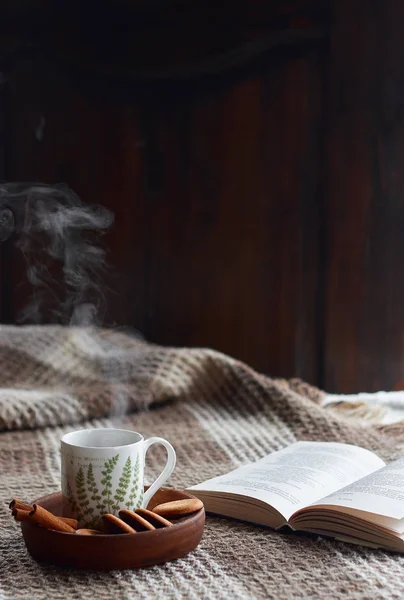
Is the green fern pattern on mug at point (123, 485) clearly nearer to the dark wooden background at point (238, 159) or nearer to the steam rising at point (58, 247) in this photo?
the steam rising at point (58, 247)

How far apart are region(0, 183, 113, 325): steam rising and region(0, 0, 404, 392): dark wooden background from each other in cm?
5

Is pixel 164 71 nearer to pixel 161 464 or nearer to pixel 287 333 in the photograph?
pixel 287 333

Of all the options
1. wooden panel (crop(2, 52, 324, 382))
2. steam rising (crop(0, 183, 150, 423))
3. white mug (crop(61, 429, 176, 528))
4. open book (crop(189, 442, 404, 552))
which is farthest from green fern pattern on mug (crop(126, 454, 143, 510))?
wooden panel (crop(2, 52, 324, 382))

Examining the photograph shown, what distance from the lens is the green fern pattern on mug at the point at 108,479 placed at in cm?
68

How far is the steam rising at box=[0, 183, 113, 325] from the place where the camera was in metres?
2.08

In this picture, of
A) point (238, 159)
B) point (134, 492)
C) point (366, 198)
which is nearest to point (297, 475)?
point (134, 492)

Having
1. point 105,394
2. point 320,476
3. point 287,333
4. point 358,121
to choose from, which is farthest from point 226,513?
point 358,121

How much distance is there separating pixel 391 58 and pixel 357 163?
0.30 m

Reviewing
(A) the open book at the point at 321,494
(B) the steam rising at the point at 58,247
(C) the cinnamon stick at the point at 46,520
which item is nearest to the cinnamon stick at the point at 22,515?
(C) the cinnamon stick at the point at 46,520

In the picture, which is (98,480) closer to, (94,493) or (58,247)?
(94,493)

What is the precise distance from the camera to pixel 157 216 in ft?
7.24

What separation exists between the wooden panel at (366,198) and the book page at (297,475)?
1145mm

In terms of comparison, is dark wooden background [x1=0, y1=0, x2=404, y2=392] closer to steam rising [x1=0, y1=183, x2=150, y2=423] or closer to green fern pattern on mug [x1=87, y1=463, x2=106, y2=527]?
steam rising [x1=0, y1=183, x2=150, y2=423]

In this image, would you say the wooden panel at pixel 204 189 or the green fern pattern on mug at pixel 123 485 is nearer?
the green fern pattern on mug at pixel 123 485
